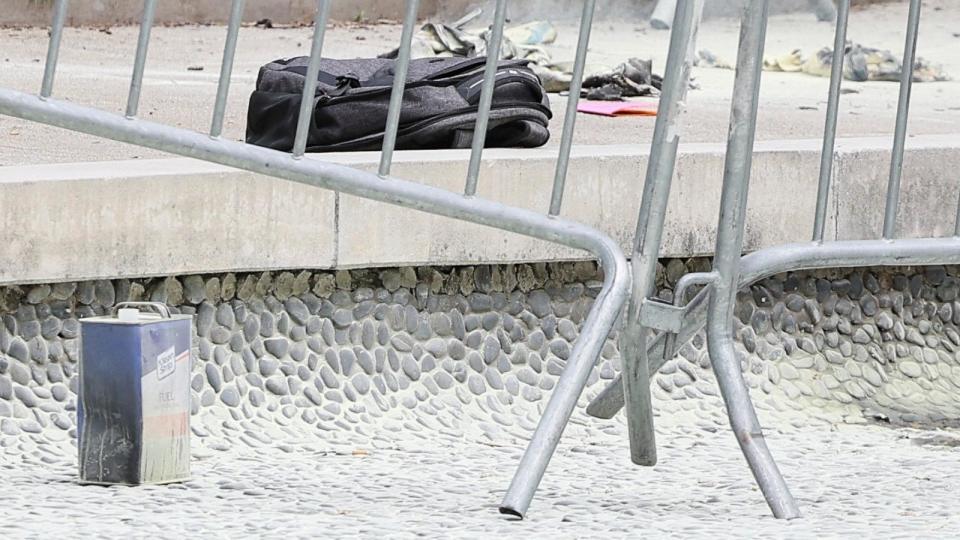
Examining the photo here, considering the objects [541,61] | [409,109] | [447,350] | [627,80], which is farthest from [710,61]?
[447,350]

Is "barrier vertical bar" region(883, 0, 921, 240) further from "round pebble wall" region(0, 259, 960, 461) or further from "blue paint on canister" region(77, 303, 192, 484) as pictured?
"blue paint on canister" region(77, 303, 192, 484)

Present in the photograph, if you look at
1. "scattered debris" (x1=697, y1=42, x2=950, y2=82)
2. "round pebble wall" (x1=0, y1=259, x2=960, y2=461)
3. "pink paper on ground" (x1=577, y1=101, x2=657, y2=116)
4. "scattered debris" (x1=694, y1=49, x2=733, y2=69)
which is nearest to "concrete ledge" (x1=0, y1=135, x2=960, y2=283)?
"round pebble wall" (x1=0, y1=259, x2=960, y2=461)

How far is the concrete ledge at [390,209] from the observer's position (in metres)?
2.77

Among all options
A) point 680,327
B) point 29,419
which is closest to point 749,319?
point 680,327

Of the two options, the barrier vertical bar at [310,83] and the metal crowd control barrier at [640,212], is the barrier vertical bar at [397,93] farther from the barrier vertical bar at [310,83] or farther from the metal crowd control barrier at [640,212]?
the barrier vertical bar at [310,83]

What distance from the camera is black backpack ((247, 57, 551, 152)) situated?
341 cm

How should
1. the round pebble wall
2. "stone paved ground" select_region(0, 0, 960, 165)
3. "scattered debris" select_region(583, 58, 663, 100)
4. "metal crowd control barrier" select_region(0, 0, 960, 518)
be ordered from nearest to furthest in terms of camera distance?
"metal crowd control barrier" select_region(0, 0, 960, 518) → the round pebble wall → "stone paved ground" select_region(0, 0, 960, 165) → "scattered debris" select_region(583, 58, 663, 100)

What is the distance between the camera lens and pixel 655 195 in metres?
2.27

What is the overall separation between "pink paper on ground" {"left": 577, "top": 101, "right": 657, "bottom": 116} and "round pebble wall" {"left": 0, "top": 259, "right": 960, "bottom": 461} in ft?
4.24

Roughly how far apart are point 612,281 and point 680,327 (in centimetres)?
13

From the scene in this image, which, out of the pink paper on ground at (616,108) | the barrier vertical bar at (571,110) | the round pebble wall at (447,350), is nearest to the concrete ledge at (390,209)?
the round pebble wall at (447,350)

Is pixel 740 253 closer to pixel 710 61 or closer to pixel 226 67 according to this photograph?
pixel 226 67

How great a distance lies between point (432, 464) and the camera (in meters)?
2.79

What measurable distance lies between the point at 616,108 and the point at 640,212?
2.51 meters
